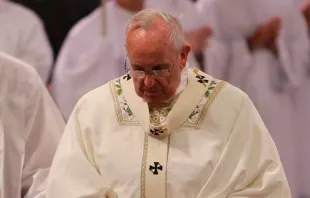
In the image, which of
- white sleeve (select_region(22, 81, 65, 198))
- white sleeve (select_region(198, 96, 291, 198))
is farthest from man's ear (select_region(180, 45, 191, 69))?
white sleeve (select_region(22, 81, 65, 198))

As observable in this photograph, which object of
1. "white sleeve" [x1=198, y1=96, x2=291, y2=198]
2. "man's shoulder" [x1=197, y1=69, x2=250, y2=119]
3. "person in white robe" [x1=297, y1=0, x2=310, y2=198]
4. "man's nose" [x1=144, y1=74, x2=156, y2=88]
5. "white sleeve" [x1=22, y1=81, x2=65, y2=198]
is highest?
"man's nose" [x1=144, y1=74, x2=156, y2=88]

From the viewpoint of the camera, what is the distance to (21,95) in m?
4.17

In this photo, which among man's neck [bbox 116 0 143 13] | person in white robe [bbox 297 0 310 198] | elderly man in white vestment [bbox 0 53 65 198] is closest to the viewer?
elderly man in white vestment [bbox 0 53 65 198]

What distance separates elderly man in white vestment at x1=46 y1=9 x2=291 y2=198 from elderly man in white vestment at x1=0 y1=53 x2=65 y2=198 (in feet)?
1.33

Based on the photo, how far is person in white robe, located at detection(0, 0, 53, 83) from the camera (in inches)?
281

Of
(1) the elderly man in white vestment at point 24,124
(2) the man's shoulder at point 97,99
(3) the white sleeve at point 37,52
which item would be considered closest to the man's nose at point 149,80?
(2) the man's shoulder at point 97,99

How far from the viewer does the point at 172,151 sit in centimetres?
366

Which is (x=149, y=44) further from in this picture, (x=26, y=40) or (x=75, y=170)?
(x=26, y=40)

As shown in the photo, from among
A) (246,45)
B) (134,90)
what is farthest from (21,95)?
(246,45)

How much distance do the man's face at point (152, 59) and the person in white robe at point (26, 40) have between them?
3.60 m

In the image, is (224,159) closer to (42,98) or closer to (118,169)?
(118,169)

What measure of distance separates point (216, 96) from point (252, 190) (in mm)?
409

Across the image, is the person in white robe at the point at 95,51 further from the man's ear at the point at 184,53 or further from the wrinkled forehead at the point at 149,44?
the wrinkled forehead at the point at 149,44

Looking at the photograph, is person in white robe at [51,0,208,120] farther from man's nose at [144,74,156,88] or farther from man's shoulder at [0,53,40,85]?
man's nose at [144,74,156,88]
